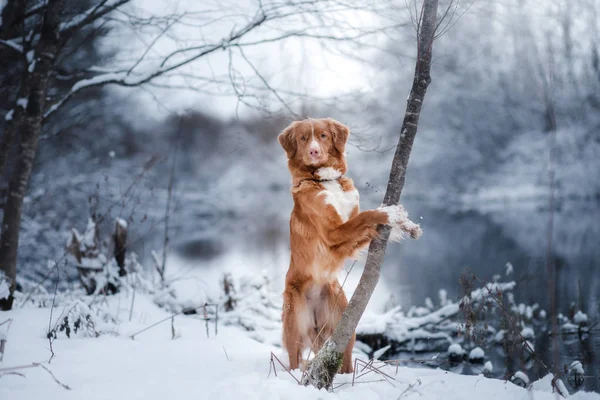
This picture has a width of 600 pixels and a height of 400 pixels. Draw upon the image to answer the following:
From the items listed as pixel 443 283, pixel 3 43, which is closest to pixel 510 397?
pixel 3 43

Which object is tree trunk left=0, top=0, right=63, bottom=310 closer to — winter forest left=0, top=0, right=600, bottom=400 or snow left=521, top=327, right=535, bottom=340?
winter forest left=0, top=0, right=600, bottom=400

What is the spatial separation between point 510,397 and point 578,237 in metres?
14.5

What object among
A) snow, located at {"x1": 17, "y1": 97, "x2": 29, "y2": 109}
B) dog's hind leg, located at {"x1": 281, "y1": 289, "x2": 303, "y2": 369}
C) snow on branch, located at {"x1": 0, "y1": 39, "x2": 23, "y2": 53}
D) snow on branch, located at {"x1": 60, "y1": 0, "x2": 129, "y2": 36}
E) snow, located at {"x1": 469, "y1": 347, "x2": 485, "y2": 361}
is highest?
snow on branch, located at {"x1": 60, "y1": 0, "x2": 129, "y2": 36}

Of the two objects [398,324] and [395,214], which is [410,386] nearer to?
[395,214]

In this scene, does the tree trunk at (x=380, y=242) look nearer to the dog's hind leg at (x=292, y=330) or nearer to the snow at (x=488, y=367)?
the dog's hind leg at (x=292, y=330)

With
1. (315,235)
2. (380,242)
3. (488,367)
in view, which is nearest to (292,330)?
(315,235)

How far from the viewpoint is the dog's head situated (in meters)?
3.32

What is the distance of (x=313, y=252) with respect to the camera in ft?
10.6

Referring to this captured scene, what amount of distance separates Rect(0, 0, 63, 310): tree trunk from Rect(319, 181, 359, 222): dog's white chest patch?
13.1ft

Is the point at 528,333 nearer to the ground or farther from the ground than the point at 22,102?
nearer to the ground

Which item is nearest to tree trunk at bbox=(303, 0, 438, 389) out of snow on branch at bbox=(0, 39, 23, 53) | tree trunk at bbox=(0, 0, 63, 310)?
tree trunk at bbox=(0, 0, 63, 310)

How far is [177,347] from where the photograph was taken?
3.77 metres

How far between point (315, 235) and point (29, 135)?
407 centimetres

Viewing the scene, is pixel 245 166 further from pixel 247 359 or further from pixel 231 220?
pixel 247 359
